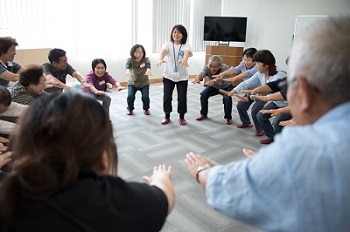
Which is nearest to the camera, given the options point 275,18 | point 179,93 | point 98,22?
point 179,93

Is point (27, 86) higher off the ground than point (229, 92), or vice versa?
point (27, 86)

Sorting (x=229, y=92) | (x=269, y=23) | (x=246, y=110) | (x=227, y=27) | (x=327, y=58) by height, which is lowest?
(x=246, y=110)

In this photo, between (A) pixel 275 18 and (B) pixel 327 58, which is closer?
(B) pixel 327 58

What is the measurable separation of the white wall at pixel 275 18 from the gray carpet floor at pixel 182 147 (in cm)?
312

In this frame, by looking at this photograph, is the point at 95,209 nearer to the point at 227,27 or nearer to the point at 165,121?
the point at 165,121

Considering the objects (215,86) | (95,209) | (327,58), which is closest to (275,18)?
(215,86)

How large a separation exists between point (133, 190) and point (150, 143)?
2.73 meters

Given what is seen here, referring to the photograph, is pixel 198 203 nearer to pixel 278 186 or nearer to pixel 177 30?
pixel 278 186

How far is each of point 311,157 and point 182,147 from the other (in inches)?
112

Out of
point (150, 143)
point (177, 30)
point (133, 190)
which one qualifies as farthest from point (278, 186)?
point (177, 30)

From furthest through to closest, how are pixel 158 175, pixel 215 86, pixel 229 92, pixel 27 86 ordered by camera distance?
pixel 215 86, pixel 229 92, pixel 27 86, pixel 158 175

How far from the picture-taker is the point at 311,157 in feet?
2.01

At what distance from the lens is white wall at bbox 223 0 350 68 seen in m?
6.80

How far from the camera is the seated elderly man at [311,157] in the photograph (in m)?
0.61
